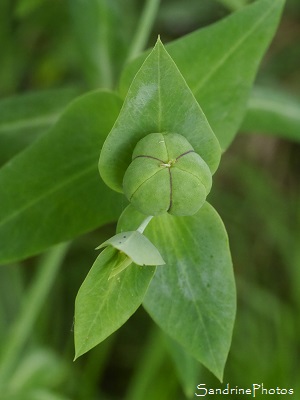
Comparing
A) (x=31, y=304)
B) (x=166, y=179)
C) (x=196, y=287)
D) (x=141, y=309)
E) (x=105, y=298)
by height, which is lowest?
(x=141, y=309)

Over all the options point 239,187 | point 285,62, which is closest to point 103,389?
point 239,187

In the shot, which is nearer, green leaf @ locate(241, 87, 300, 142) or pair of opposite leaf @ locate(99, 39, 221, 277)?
pair of opposite leaf @ locate(99, 39, 221, 277)

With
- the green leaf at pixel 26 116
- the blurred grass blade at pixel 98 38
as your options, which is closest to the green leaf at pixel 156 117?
the green leaf at pixel 26 116

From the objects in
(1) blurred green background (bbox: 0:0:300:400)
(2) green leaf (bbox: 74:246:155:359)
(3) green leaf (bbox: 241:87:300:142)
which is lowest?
(1) blurred green background (bbox: 0:0:300:400)

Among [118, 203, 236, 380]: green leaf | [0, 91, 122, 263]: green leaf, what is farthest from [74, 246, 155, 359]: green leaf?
[0, 91, 122, 263]: green leaf

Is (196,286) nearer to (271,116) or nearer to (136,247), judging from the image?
(136,247)

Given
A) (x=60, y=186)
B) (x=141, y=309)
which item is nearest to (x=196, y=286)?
(x=60, y=186)

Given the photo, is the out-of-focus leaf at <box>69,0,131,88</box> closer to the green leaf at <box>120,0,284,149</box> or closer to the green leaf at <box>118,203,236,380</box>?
the green leaf at <box>120,0,284,149</box>

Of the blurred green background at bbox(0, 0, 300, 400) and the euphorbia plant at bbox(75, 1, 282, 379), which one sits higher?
the euphorbia plant at bbox(75, 1, 282, 379)
